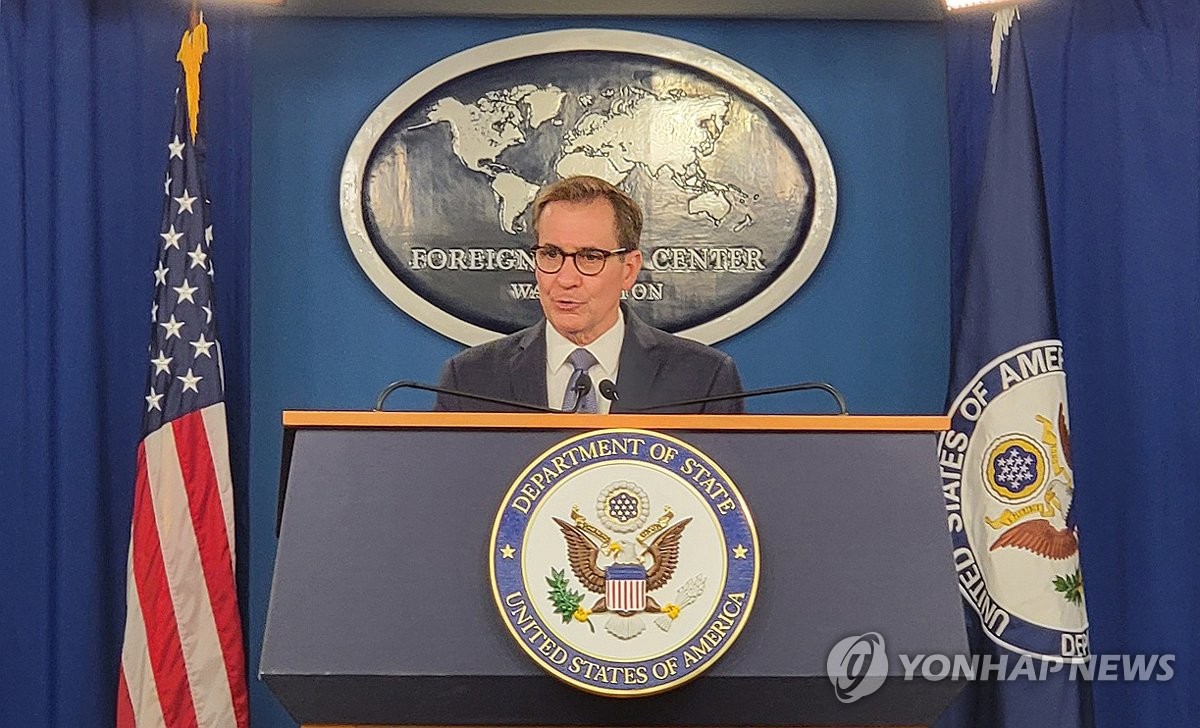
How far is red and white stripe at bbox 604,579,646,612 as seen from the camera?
1808 millimetres

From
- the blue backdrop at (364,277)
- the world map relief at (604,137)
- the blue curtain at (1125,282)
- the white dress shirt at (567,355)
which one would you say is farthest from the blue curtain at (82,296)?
the blue curtain at (1125,282)

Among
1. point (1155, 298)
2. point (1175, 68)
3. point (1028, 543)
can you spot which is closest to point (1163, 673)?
point (1028, 543)

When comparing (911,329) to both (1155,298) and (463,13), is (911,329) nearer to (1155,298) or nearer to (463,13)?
(1155,298)

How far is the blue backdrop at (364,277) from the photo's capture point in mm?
3896

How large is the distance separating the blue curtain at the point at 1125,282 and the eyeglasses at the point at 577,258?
54.9 inches

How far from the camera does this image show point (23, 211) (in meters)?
3.96

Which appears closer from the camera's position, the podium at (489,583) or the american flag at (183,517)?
the podium at (489,583)

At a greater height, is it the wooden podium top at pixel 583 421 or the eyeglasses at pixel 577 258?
the eyeglasses at pixel 577 258

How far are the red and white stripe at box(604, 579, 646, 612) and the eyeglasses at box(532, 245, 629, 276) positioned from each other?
4.18 ft

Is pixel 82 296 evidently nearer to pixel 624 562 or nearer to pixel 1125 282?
pixel 624 562

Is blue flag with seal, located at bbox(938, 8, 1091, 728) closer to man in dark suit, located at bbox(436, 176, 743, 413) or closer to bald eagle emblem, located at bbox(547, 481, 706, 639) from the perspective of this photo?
man in dark suit, located at bbox(436, 176, 743, 413)

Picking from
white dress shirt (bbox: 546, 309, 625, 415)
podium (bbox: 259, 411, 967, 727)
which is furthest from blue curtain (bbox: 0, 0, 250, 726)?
podium (bbox: 259, 411, 967, 727)

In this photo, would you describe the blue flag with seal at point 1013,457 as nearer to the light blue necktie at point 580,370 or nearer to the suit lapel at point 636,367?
the suit lapel at point 636,367

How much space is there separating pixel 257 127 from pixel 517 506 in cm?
263
